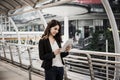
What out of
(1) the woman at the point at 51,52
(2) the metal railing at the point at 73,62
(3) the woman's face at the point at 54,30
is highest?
(3) the woman's face at the point at 54,30

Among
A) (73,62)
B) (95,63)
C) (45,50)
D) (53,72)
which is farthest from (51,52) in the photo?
(73,62)

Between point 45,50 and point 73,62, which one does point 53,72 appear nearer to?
point 45,50

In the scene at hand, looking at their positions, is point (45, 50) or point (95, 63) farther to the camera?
point (95, 63)

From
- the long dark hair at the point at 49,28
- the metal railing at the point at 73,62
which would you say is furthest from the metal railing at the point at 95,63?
the long dark hair at the point at 49,28

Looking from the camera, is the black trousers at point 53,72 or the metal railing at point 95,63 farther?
the metal railing at point 95,63

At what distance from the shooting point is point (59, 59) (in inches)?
152

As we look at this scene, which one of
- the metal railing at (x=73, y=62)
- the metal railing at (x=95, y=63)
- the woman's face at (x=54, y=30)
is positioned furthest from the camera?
the metal railing at (x=73, y=62)

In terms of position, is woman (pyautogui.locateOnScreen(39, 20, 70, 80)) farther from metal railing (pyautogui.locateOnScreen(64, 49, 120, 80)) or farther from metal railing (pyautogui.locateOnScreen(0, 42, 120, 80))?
metal railing (pyautogui.locateOnScreen(0, 42, 120, 80))

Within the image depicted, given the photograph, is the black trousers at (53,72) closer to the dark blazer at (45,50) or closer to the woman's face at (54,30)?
the dark blazer at (45,50)

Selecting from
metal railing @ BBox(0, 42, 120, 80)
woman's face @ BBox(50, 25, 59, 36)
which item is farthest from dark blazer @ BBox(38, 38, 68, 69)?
metal railing @ BBox(0, 42, 120, 80)

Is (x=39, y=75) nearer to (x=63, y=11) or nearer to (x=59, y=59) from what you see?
(x=59, y=59)

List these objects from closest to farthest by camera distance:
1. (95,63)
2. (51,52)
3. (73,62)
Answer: (51,52) < (95,63) < (73,62)

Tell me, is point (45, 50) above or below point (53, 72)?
A: above

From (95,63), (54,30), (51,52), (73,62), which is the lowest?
(73,62)
